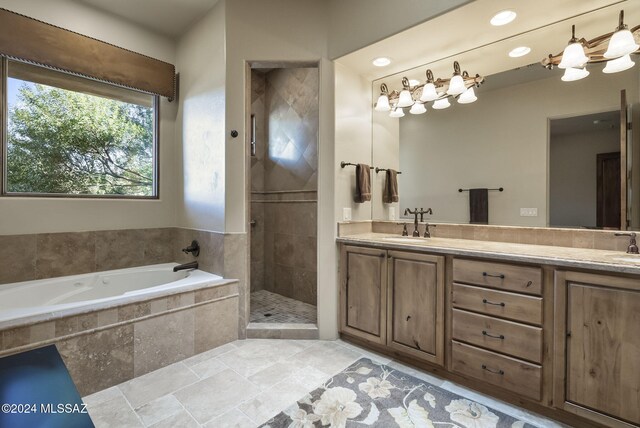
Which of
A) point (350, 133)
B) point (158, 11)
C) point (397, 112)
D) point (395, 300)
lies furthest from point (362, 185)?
point (158, 11)

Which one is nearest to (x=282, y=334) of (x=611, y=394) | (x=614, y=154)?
(x=611, y=394)

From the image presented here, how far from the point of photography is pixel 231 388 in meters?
1.92

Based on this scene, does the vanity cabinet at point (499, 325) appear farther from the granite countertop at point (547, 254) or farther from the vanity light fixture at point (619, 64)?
the vanity light fixture at point (619, 64)

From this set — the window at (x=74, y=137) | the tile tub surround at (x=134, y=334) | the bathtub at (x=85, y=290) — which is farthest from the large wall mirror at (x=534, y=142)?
the window at (x=74, y=137)

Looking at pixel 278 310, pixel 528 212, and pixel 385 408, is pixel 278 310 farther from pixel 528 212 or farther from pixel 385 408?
pixel 528 212

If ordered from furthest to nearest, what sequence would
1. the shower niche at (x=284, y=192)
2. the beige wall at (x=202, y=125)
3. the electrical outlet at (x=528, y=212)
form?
the shower niche at (x=284, y=192) < the beige wall at (x=202, y=125) < the electrical outlet at (x=528, y=212)

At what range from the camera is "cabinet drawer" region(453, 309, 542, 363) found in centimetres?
166

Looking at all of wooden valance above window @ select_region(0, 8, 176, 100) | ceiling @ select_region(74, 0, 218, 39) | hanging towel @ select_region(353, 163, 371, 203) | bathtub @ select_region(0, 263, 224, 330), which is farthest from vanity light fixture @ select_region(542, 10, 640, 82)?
wooden valance above window @ select_region(0, 8, 176, 100)

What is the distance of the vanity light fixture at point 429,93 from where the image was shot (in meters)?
2.43

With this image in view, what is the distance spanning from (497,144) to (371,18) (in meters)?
1.40

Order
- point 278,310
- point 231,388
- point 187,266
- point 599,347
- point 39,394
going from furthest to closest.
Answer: point 278,310, point 187,266, point 231,388, point 599,347, point 39,394

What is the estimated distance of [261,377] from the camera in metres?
2.04

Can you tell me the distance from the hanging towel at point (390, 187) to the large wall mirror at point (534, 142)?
58 millimetres

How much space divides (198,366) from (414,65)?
9.99ft
